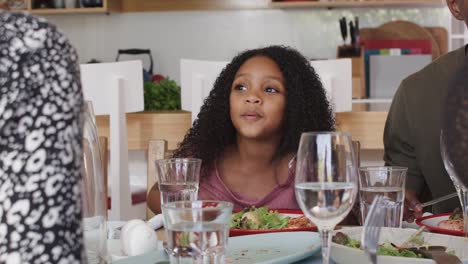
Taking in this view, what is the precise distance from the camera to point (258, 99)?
2.18 metres

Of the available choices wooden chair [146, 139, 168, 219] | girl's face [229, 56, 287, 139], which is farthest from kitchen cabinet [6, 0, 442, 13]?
wooden chair [146, 139, 168, 219]

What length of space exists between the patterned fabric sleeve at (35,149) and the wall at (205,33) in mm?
4622

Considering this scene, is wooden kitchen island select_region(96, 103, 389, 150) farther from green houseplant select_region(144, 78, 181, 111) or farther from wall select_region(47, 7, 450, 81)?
wall select_region(47, 7, 450, 81)

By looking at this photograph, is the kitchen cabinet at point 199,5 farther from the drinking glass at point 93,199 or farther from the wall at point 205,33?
the drinking glass at point 93,199

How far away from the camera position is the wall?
521cm

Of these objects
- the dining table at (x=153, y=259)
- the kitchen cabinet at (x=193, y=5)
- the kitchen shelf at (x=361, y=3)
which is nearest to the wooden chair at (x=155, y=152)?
the dining table at (x=153, y=259)

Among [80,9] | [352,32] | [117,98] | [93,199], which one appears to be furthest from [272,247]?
[80,9]

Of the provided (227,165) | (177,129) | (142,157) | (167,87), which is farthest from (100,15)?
(227,165)

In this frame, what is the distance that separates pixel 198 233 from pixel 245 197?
1183 mm

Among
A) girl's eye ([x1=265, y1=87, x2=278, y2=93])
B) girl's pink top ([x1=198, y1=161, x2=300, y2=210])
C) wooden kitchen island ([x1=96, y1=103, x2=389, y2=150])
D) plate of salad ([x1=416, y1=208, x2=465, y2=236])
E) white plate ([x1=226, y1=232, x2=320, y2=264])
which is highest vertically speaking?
girl's eye ([x1=265, y1=87, x2=278, y2=93])

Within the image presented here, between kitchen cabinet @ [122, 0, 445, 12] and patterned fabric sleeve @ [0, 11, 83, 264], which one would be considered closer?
patterned fabric sleeve @ [0, 11, 83, 264]

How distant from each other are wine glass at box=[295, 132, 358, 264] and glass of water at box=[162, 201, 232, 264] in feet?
0.33

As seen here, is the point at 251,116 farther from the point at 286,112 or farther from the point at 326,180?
the point at 326,180

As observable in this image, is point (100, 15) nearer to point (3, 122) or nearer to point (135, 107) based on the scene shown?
point (135, 107)
